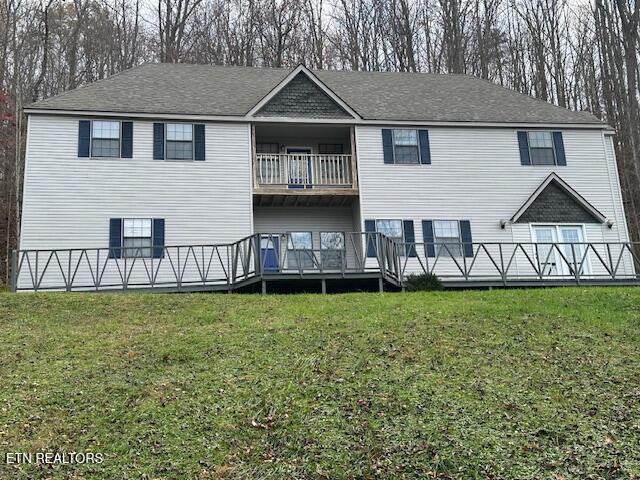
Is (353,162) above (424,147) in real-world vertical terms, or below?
below

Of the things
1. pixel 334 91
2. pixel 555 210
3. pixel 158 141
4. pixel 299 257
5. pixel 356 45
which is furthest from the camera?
pixel 356 45

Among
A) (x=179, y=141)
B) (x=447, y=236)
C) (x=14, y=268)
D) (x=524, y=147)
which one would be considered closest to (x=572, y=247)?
(x=447, y=236)

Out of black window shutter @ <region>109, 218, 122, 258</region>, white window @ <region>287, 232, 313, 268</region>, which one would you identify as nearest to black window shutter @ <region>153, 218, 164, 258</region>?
black window shutter @ <region>109, 218, 122, 258</region>

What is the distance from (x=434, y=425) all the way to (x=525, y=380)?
1926mm

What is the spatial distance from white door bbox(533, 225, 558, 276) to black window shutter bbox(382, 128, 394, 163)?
5265 millimetres

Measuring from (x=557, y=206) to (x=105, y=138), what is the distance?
14595mm

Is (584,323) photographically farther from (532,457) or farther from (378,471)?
(378,471)

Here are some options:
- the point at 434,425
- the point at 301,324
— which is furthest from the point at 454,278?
the point at 434,425

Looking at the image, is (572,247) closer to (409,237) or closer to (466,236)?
(466,236)

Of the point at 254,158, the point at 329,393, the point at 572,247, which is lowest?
the point at 329,393

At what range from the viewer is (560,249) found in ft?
66.8

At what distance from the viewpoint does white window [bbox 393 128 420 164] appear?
68.8 feet

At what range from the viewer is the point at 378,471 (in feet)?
20.2

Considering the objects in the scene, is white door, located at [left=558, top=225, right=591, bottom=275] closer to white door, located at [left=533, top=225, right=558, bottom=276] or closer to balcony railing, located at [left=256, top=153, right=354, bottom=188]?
white door, located at [left=533, top=225, right=558, bottom=276]
